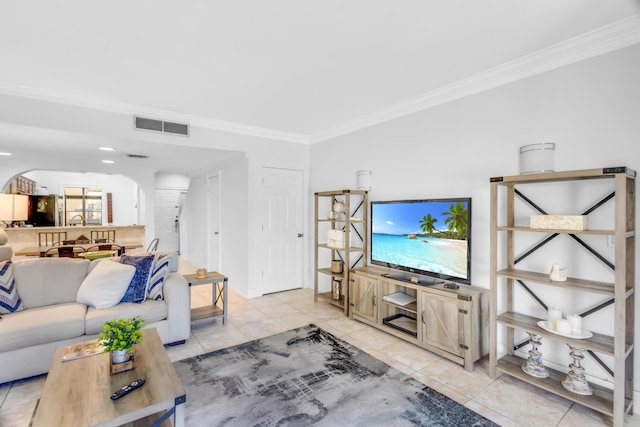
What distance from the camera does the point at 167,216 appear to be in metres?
8.43

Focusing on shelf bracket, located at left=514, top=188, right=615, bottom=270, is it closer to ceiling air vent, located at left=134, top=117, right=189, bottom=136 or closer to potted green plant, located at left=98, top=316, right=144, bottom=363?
potted green plant, located at left=98, top=316, right=144, bottom=363

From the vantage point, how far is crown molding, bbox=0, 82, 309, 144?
122 inches

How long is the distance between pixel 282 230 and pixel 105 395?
350cm

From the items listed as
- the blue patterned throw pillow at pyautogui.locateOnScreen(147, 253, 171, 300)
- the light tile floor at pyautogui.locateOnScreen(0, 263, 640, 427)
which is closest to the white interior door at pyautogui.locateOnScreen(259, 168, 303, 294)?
the light tile floor at pyautogui.locateOnScreen(0, 263, 640, 427)

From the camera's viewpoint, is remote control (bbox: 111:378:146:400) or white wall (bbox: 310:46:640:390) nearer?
remote control (bbox: 111:378:146:400)

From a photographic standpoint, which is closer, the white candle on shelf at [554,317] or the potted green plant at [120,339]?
the potted green plant at [120,339]

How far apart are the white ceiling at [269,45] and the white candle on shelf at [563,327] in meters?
2.03

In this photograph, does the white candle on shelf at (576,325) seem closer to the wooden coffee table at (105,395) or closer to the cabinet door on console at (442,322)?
the cabinet door on console at (442,322)

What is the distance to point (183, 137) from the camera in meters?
3.99

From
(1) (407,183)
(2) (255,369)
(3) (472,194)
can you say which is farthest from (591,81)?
(2) (255,369)

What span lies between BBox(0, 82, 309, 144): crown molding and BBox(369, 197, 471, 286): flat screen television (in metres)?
1.99

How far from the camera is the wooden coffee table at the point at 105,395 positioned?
1401 millimetres

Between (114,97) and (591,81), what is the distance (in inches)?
172

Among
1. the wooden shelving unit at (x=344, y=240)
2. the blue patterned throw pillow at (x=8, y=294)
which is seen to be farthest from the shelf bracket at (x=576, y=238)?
the blue patterned throw pillow at (x=8, y=294)
